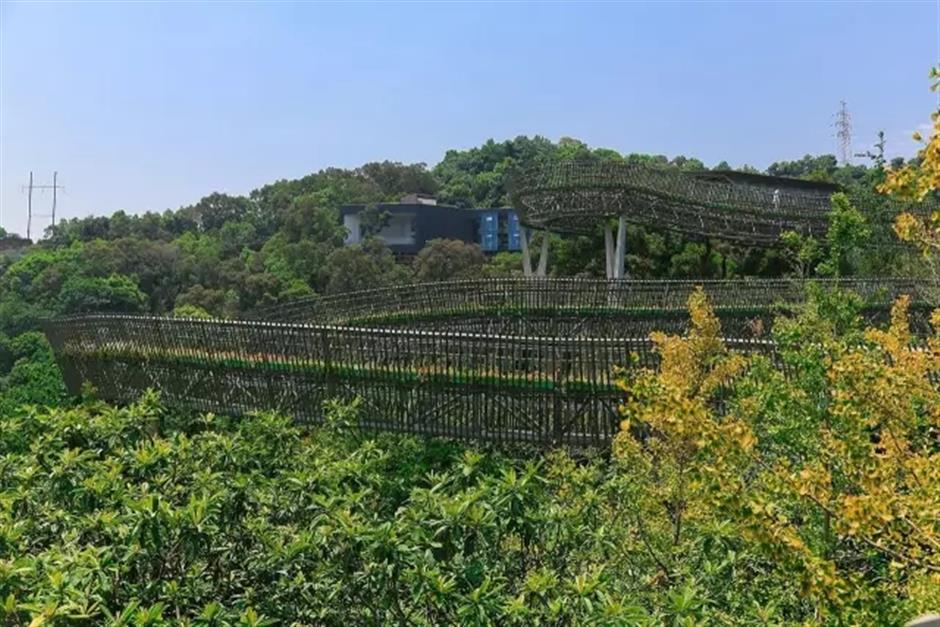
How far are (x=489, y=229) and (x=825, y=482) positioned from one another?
48676 mm

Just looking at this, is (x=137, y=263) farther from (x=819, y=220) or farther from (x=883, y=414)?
(x=883, y=414)

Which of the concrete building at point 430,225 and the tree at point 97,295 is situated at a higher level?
the concrete building at point 430,225

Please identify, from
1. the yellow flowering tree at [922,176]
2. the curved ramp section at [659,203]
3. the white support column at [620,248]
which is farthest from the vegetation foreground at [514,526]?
the white support column at [620,248]

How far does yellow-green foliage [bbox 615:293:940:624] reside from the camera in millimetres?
2479

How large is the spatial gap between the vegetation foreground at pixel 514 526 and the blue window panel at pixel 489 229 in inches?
1838

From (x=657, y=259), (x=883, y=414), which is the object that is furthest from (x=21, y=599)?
(x=657, y=259)

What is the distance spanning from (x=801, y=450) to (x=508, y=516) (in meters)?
2.03

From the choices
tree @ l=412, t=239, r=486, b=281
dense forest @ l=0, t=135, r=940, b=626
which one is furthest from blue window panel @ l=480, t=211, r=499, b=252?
dense forest @ l=0, t=135, r=940, b=626

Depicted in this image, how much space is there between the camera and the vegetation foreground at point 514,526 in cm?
253

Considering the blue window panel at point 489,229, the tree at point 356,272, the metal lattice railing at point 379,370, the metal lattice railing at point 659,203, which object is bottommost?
the metal lattice railing at point 379,370

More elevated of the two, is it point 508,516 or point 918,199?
point 918,199

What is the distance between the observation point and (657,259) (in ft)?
82.1

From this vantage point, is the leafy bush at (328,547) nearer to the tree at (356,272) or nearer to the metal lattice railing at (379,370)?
the metal lattice railing at (379,370)

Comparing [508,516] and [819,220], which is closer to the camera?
[508,516]
